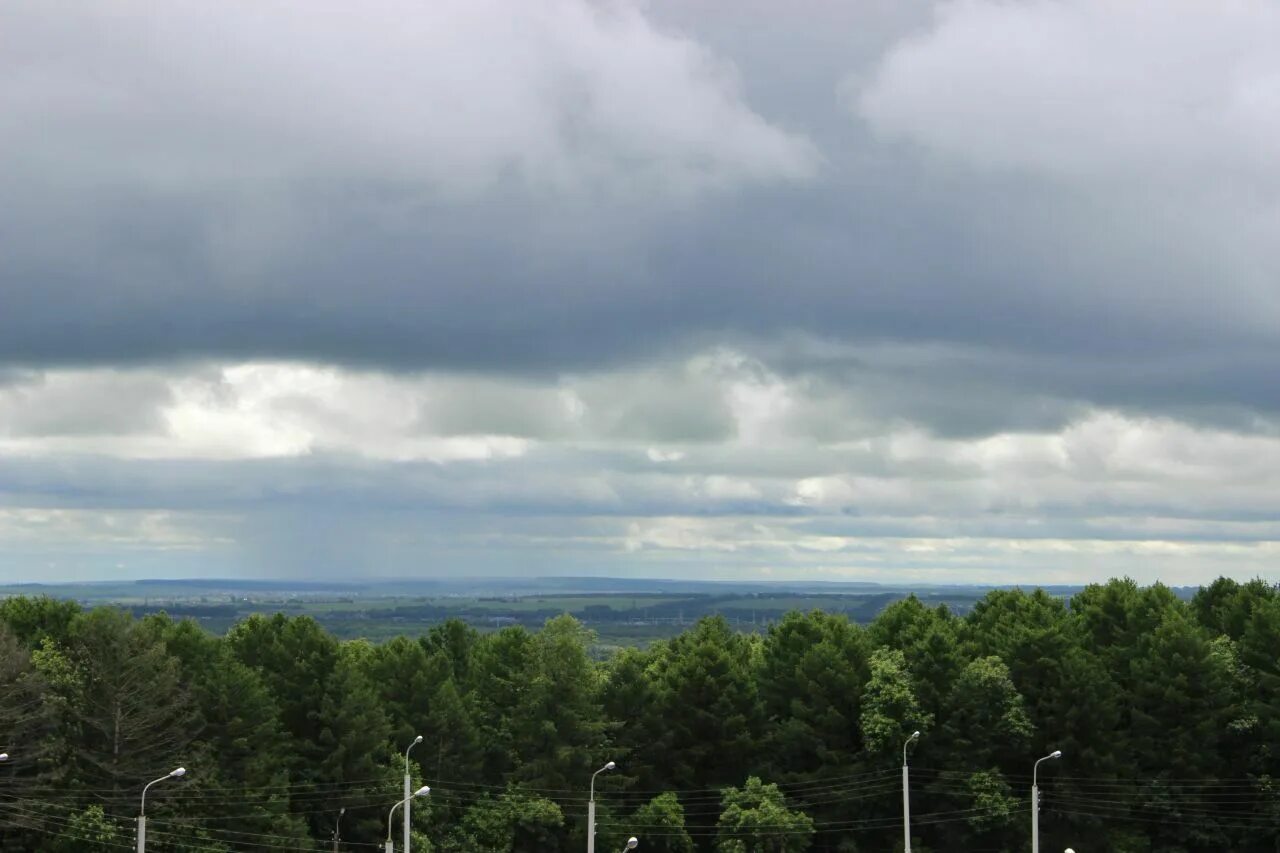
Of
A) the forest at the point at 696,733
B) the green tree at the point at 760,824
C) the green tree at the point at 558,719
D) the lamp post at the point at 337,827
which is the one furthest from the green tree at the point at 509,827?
the green tree at the point at 760,824

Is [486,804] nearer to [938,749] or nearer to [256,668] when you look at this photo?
[256,668]

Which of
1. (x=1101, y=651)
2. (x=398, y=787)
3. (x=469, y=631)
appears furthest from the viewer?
(x=469, y=631)

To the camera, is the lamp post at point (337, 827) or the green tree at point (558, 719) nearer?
the lamp post at point (337, 827)

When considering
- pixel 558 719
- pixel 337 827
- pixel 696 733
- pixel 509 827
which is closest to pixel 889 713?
pixel 696 733

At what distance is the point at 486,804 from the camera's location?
350 ft

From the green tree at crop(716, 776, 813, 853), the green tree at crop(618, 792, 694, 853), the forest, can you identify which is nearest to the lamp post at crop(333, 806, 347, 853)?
the forest

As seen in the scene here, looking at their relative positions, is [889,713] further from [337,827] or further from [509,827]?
[337,827]

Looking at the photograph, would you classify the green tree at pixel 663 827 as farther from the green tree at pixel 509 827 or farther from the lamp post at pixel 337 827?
the lamp post at pixel 337 827

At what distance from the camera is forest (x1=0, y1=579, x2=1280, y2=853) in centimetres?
9938

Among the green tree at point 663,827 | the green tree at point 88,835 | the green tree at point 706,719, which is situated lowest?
the green tree at point 663,827

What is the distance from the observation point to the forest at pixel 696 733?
9938 cm

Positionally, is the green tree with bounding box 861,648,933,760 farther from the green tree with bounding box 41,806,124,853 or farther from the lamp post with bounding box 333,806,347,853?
the green tree with bounding box 41,806,124,853

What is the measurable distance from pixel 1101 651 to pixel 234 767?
66984 millimetres

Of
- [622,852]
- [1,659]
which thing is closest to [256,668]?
[1,659]
